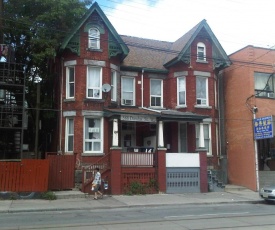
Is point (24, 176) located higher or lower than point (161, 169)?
lower

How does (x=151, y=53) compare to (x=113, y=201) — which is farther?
(x=151, y=53)

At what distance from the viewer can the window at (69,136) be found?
22.8 m

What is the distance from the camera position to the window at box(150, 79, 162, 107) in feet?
85.4

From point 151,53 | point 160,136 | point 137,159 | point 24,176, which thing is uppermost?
point 151,53

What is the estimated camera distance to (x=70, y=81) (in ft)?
77.5

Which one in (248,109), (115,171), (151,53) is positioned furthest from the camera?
(151,53)

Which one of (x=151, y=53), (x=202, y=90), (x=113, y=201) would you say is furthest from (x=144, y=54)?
(x=113, y=201)

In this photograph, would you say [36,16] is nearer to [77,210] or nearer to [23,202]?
[23,202]

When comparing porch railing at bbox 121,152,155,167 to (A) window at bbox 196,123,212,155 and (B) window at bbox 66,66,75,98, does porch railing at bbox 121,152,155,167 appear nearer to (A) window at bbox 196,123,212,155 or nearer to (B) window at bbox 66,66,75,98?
(A) window at bbox 196,123,212,155

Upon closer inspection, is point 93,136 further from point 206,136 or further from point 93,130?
point 206,136

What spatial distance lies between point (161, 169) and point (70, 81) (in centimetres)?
801

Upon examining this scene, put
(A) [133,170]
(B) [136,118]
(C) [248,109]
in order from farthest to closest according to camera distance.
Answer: (C) [248,109] → (B) [136,118] → (A) [133,170]

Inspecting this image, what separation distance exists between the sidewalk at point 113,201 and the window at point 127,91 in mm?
7358

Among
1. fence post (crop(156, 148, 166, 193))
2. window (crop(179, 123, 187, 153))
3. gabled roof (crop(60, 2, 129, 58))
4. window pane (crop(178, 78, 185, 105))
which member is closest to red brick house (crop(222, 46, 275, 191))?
window (crop(179, 123, 187, 153))
